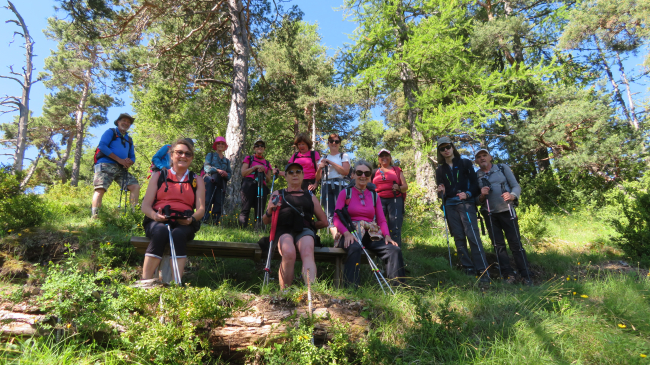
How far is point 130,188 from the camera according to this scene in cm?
547

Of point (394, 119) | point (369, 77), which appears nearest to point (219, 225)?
point (369, 77)

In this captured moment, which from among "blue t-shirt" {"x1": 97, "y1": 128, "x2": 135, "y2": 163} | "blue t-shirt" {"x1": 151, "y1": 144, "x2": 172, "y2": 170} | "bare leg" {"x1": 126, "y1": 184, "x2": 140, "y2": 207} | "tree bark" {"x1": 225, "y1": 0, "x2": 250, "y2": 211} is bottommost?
"bare leg" {"x1": 126, "y1": 184, "x2": 140, "y2": 207}

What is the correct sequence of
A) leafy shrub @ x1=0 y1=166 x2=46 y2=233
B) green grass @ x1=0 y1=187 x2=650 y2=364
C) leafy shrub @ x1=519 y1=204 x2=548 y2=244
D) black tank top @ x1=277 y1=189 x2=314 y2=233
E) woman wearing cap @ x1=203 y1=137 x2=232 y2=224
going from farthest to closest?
leafy shrub @ x1=519 y1=204 x2=548 y2=244 → woman wearing cap @ x1=203 y1=137 x2=232 y2=224 → leafy shrub @ x1=0 y1=166 x2=46 y2=233 → black tank top @ x1=277 y1=189 x2=314 y2=233 → green grass @ x1=0 y1=187 x2=650 y2=364

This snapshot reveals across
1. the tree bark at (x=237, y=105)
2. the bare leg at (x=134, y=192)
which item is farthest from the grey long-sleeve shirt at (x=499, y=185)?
the bare leg at (x=134, y=192)

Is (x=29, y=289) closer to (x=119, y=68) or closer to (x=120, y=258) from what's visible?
(x=120, y=258)

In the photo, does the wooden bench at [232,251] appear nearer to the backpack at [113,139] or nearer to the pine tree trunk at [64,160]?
the backpack at [113,139]

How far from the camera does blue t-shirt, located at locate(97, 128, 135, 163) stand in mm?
5227

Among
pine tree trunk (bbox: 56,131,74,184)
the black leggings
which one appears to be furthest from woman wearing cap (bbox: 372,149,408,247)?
pine tree trunk (bbox: 56,131,74,184)

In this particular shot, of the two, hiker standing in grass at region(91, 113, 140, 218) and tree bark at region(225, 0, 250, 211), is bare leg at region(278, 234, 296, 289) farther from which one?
tree bark at region(225, 0, 250, 211)

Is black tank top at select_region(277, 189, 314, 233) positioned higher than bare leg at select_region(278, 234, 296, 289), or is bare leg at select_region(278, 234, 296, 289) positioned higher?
black tank top at select_region(277, 189, 314, 233)

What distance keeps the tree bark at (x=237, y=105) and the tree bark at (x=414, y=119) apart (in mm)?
5812

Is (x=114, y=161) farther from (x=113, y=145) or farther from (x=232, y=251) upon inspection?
(x=232, y=251)

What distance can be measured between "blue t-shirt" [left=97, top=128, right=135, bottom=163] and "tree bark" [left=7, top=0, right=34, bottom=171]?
12.6m

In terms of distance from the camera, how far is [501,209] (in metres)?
5.38
